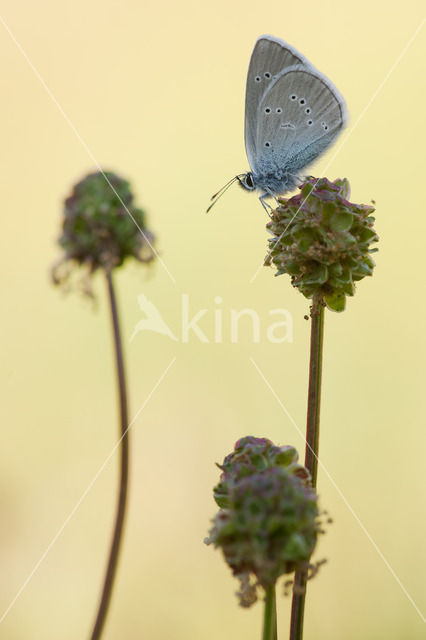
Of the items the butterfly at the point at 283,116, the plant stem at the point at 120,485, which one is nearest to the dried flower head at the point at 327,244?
the plant stem at the point at 120,485

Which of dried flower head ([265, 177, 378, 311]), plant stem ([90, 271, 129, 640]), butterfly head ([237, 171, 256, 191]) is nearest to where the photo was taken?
plant stem ([90, 271, 129, 640])

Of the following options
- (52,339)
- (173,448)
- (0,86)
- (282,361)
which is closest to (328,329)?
(282,361)

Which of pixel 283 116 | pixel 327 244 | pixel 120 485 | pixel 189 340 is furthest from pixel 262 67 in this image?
pixel 120 485

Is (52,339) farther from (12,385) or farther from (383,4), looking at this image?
(383,4)

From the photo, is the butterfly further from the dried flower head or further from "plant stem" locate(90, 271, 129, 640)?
"plant stem" locate(90, 271, 129, 640)

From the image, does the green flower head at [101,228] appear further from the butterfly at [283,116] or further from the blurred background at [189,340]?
the butterfly at [283,116]

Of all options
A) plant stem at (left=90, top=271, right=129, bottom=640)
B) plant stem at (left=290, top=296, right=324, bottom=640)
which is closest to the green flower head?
plant stem at (left=90, top=271, right=129, bottom=640)

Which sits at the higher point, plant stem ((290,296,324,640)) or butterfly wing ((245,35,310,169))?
butterfly wing ((245,35,310,169))

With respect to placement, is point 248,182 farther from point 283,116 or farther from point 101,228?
point 101,228

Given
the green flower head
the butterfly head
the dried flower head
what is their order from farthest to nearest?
1. the butterfly head
2. the dried flower head
3. the green flower head
